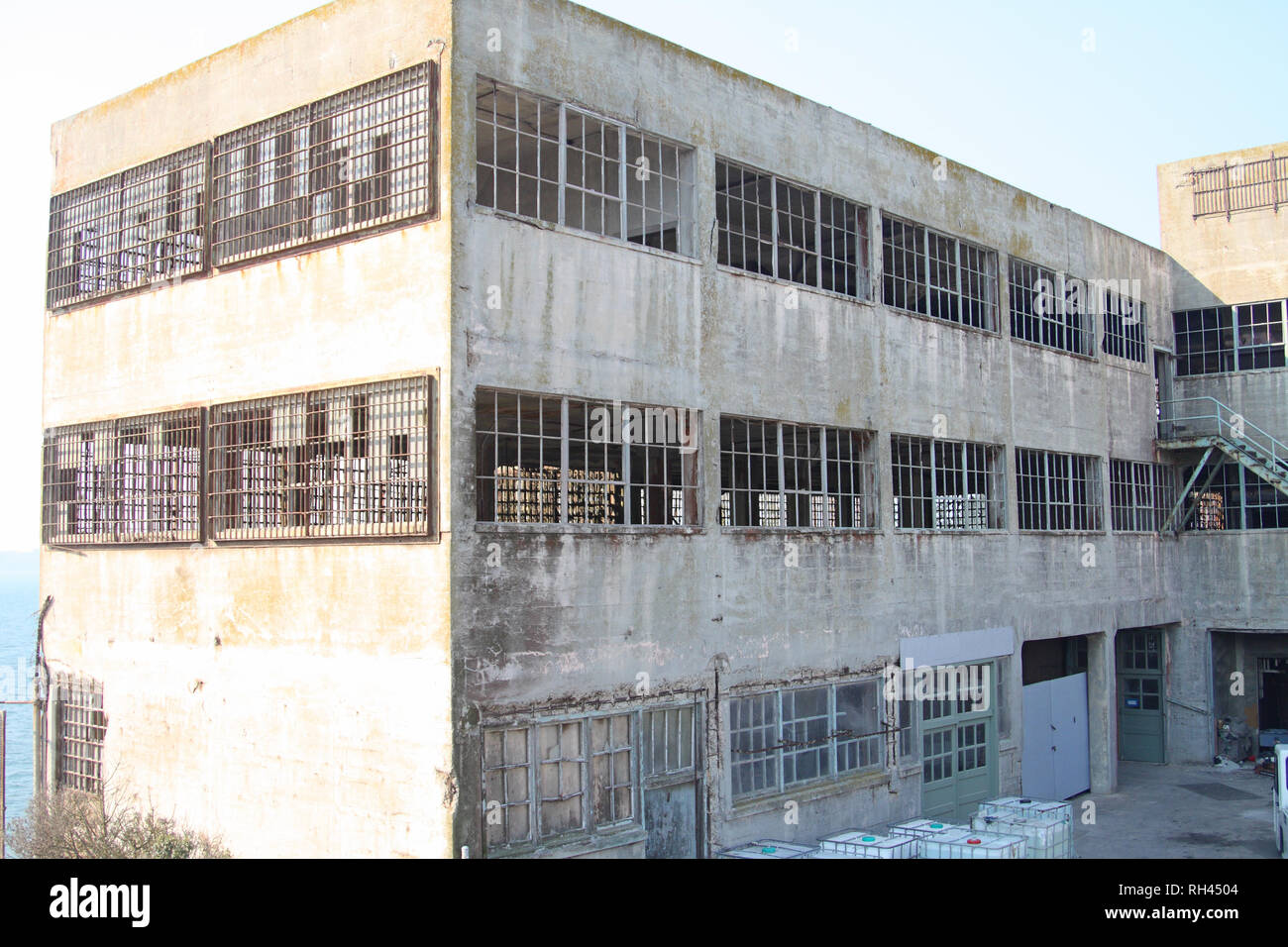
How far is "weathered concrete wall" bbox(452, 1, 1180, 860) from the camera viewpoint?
13.3 meters

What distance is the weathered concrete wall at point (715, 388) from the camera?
1327 centimetres

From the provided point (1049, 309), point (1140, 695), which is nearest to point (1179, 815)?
point (1140, 695)

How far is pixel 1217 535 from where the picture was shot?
27984mm

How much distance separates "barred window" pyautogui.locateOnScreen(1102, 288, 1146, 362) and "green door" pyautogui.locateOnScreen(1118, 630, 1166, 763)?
6.75 m

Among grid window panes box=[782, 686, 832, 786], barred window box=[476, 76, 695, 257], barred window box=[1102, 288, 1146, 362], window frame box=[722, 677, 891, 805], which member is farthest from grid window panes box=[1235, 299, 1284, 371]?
barred window box=[476, 76, 695, 257]

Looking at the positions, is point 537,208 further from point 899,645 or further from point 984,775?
point 984,775

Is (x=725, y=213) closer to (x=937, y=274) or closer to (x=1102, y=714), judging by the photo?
(x=937, y=274)

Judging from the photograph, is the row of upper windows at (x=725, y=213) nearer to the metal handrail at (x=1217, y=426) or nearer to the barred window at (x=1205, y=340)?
the metal handrail at (x=1217, y=426)

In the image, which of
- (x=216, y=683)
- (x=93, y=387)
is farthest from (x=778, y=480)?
(x=93, y=387)

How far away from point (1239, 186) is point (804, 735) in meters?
19.5

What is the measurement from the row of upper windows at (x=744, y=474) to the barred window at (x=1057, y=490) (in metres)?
0.04

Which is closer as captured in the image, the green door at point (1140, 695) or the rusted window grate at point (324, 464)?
the rusted window grate at point (324, 464)

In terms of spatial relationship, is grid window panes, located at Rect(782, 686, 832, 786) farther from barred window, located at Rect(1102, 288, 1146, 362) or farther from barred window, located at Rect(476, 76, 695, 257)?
barred window, located at Rect(1102, 288, 1146, 362)

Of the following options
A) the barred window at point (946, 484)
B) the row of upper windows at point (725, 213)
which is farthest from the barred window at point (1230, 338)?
the barred window at point (946, 484)
